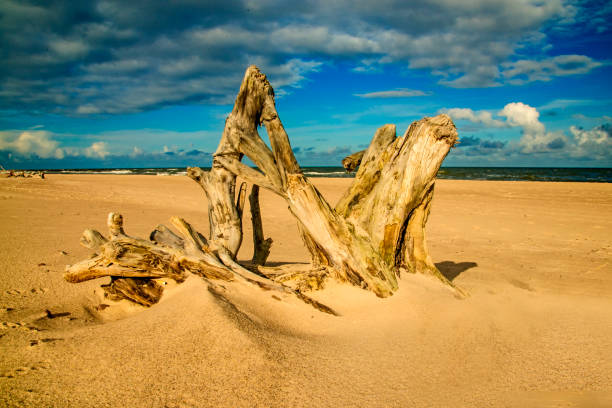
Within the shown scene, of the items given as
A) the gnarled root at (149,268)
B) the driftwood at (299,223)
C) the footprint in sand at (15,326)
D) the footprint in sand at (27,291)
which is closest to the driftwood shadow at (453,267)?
the driftwood at (299,223)

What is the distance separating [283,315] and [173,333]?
38.4 inches

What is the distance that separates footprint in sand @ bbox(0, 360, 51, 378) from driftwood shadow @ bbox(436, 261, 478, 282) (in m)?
5.24

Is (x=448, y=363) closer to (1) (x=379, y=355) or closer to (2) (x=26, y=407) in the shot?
(1) (x=379, y=355)

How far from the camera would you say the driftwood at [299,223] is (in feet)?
12.7

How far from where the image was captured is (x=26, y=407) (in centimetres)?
218

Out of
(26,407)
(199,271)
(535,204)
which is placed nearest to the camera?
(26,407)

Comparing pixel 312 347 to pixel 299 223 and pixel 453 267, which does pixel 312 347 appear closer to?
pixel 299 223

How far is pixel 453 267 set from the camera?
6.93 meters

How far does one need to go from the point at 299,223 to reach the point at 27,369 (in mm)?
2616

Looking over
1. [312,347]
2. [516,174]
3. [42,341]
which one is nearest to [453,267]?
[312,347]

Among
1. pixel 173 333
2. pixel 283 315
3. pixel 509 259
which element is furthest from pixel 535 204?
pixel 173 333

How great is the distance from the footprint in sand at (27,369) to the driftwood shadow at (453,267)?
17.2 ft

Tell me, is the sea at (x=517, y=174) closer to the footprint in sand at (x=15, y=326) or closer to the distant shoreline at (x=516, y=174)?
the distant shoreline at (x=516, y=174)

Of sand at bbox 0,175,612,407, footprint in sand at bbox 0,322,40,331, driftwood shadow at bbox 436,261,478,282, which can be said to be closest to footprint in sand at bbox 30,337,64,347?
sand at bbox 0,175,612,407
